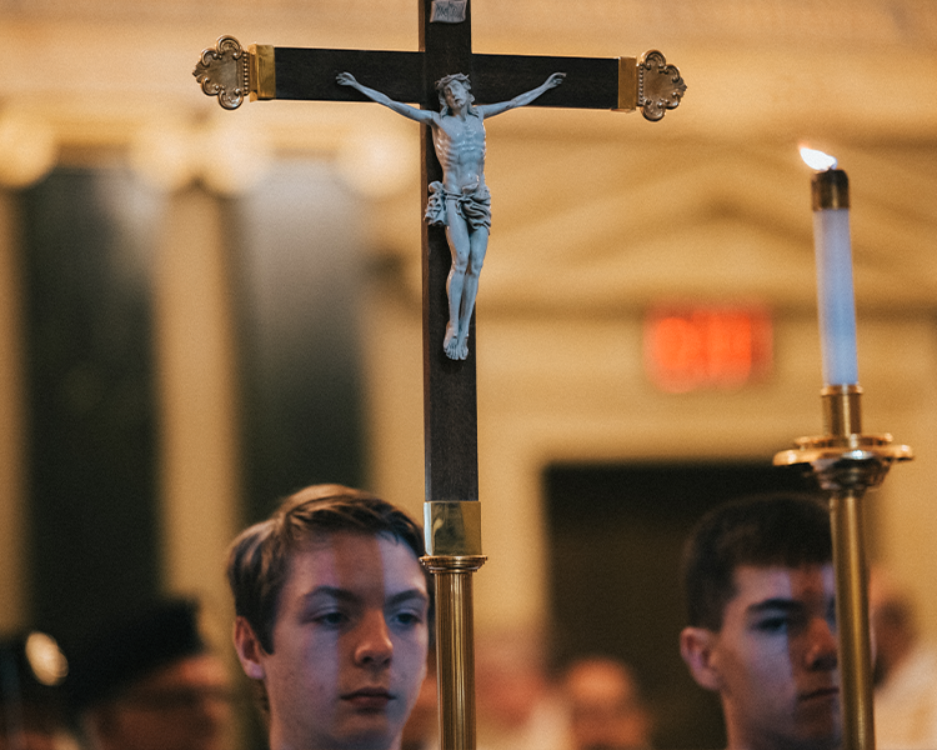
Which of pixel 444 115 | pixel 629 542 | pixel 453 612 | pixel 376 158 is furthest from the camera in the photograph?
pixel 629 542

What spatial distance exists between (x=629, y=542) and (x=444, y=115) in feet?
17.8

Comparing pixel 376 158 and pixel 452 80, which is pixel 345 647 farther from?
pixel 376 158

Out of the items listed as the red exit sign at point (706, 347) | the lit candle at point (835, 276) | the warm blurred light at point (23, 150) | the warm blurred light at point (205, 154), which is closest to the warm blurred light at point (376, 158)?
the warm blurred light at point (205, 154)

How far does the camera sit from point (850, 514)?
1.33 meters

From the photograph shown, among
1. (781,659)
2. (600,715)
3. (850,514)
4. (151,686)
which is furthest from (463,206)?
(600,715)

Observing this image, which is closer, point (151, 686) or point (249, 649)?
point (249, 649)

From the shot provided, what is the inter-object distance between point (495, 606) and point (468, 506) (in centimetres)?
465

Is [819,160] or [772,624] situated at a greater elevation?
[819,160]

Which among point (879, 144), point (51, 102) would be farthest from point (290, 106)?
point (879, 144)

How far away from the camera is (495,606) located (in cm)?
583

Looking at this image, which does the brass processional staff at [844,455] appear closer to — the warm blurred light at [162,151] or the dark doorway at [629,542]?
the warm blurred light at [162,151]

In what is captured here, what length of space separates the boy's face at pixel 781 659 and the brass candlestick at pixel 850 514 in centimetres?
13

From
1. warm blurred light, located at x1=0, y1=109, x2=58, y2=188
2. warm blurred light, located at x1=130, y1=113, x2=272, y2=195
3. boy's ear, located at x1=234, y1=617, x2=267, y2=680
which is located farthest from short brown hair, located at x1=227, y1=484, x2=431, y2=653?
warm blurred light, located at x1=0, y1=109, x2=58, y2=188

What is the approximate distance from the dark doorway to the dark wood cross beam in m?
5.00
